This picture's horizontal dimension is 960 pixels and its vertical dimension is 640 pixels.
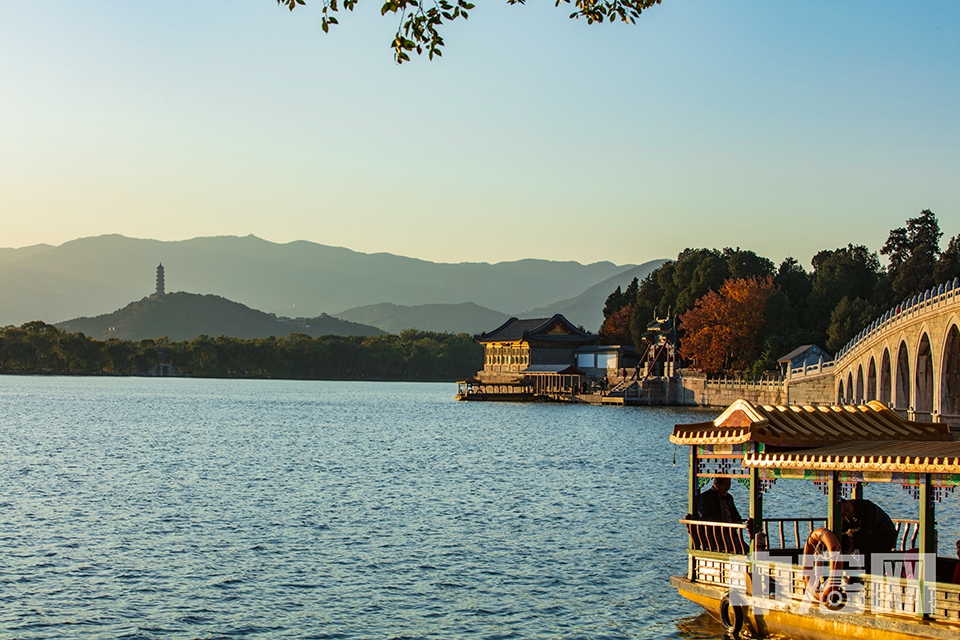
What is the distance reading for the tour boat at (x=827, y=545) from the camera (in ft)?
41.7

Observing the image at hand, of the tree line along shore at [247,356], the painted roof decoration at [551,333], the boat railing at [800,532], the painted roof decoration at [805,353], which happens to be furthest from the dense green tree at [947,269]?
the tree line along shore at [247,356]

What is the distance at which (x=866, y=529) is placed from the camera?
14500 mm

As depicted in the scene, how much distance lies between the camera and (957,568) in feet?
43.3

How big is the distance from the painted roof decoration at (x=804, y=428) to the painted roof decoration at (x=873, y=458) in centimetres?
22

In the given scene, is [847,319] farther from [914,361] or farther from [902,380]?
[914,361]

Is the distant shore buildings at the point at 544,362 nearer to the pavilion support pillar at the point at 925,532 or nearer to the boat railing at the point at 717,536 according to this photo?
the boat railing at the point at 717,536

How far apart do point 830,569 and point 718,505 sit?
7.65ft

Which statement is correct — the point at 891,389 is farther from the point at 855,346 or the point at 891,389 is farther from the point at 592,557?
the point at 592,557

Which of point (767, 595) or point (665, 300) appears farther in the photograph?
point (665, 300)

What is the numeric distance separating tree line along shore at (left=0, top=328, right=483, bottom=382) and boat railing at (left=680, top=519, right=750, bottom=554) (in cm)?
15875

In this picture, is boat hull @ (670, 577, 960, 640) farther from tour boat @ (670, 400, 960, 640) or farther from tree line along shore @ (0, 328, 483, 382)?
tree line along shore @ (0, 328, 483, 382)

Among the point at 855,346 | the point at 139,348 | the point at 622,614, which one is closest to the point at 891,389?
the point at 855,346

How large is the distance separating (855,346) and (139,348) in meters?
134

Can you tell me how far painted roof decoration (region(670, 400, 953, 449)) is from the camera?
47.2 ft
